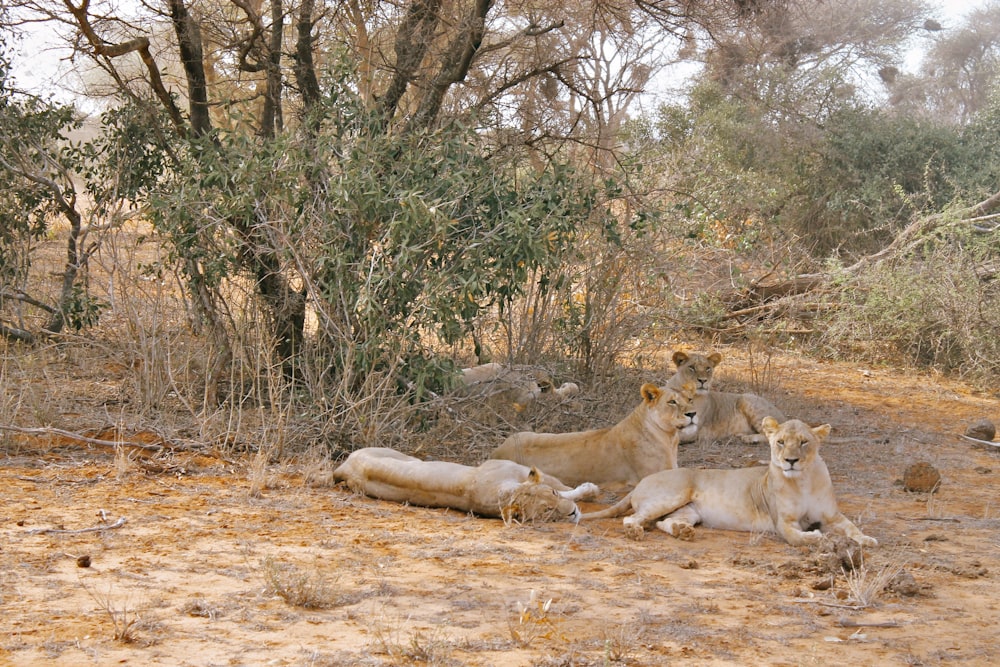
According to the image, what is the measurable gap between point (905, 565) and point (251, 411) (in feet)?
14.9

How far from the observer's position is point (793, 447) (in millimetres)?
5781

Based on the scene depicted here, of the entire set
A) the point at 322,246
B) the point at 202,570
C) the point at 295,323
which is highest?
the point at 322,246

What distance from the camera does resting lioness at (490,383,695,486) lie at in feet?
22.9

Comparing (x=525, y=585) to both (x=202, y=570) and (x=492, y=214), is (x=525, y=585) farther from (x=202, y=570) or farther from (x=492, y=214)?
(x=492, y=214)

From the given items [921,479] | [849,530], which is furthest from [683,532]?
[921,479]

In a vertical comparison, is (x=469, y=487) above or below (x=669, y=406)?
below

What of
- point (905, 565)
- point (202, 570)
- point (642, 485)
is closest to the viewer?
point (202, 570)

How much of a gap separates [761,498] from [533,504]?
1.22m

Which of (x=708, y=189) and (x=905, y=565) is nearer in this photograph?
(x=905, y=565)

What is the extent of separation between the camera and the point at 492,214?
7664 mm

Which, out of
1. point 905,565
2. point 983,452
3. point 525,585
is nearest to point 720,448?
point 983,452

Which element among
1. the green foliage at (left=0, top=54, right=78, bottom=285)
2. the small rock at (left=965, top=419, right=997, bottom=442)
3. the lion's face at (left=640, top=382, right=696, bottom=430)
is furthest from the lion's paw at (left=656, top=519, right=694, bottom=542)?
the green foliage at (left=0, top=54, right=78, bottom=285)

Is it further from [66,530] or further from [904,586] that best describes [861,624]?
[66,530]

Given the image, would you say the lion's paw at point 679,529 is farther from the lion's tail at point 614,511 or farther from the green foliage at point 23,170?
the green foliage at point 23,170
